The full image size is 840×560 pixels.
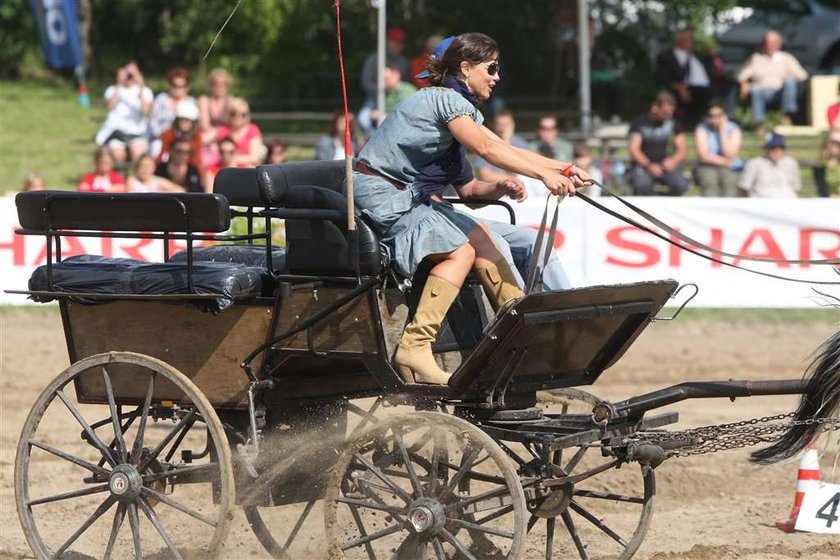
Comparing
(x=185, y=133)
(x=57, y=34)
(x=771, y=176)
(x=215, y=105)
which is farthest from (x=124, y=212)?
(x=57, y=34)

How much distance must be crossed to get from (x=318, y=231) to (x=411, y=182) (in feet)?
1.37

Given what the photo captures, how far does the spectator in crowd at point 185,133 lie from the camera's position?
1293 cm

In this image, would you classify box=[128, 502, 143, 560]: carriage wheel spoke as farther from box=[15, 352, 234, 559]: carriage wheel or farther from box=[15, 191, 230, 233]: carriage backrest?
box=[15, 191, 230, 233]: carriage backrest

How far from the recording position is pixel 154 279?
5.41m

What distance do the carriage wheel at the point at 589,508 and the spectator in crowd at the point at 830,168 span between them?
5955 millimetres

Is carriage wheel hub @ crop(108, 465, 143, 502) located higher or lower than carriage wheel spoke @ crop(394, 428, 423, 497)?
lower

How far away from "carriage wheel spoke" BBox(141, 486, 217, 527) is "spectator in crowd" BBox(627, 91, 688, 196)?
8.84 m

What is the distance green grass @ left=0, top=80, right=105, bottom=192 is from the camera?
16703mm

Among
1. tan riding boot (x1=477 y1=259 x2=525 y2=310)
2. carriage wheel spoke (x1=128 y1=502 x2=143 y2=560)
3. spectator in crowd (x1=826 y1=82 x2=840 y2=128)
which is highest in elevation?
tan riding boot (x1=477 y1=259 x2=525 y2=310)

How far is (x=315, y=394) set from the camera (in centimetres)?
564

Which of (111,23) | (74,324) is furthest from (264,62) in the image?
(74,324)

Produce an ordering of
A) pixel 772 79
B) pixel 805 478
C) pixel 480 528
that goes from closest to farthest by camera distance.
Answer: pixel 480 528 → pixel 805 478 → pixel 772 79

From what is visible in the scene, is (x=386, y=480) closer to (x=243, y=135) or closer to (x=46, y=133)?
(x=243, y=135)

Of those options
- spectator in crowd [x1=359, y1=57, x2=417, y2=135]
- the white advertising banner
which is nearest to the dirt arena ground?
the white advertising banner
